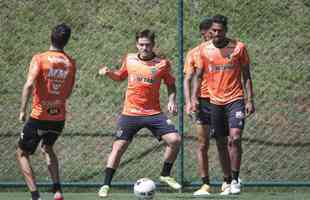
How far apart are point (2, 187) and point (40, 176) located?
534 millimetres

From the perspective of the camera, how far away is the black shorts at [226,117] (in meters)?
11.3

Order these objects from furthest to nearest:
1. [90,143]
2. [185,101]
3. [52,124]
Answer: [90,143] < [185,101] < [52,124]

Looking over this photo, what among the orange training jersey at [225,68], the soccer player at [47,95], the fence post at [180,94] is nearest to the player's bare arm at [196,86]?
the orange training jersey at [225,68]

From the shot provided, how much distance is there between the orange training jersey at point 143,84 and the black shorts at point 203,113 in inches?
29.5

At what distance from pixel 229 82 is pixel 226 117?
0.43m

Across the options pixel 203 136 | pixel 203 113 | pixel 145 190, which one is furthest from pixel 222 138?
pixel 145 190

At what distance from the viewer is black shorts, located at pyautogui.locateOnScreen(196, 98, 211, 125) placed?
1199cm

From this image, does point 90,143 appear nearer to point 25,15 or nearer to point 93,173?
point 93,173

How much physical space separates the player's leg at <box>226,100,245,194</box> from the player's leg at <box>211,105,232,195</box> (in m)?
0.17

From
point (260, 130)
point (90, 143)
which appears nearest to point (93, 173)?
point (90, 143)

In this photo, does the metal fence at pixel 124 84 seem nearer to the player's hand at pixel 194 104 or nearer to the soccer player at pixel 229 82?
the player's hand at pixel 194 104


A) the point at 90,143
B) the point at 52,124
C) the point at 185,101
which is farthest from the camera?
the point at 90,143

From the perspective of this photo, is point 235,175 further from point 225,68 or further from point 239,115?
point 225,68

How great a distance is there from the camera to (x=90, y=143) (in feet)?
44.1
